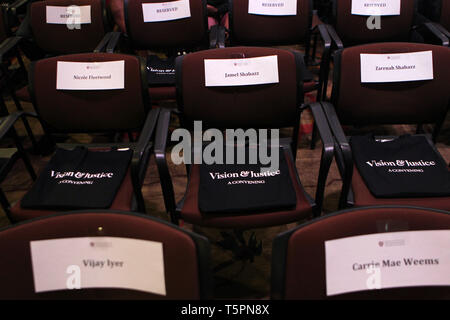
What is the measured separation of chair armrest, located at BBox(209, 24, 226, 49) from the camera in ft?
7.04

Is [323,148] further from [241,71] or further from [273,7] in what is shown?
[273,7]

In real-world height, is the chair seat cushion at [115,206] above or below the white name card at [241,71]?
below

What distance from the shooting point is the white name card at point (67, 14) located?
2.23 meters

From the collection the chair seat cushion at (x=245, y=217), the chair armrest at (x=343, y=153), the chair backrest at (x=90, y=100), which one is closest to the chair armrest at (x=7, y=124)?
the chair backrest at (x=90, y=100)

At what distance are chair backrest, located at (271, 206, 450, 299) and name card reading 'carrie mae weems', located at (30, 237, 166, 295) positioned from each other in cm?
29

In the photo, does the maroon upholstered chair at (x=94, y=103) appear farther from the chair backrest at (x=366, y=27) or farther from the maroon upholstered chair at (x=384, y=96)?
the chair backrest at (x=366, y=27)

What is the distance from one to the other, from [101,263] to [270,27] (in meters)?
1.87

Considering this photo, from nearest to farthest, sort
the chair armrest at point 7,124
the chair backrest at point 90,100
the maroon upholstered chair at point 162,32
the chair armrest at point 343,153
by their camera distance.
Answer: the chair armrest at point 343,153
the chair armrest at point 7,124
the chair backrest at point 90,100
the maroon upholstered chair at point 162,32

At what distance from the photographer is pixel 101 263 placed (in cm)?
83

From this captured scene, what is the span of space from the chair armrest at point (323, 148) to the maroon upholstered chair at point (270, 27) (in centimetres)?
80

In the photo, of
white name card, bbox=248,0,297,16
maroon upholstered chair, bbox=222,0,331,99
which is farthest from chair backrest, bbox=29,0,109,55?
white name card, bbox=248,0,297,16

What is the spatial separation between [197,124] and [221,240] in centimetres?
59

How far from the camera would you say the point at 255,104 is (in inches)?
61.1

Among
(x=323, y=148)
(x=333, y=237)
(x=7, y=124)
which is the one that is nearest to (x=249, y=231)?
(x=323, y=148)
